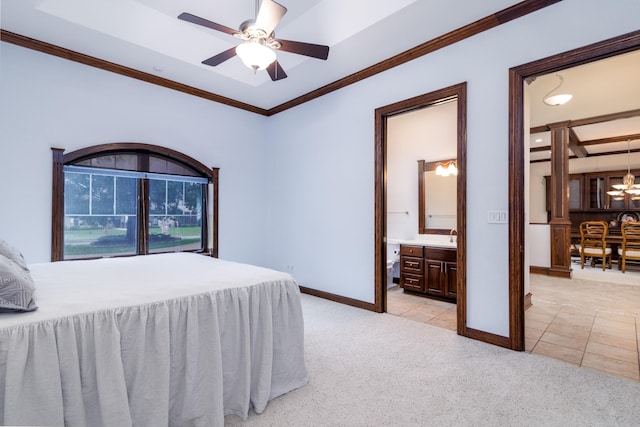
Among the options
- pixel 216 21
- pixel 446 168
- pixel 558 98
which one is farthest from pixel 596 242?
pixel 216 21

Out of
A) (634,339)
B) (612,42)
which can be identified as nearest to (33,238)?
(612,42)

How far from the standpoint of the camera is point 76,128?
335cm

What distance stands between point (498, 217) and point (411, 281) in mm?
1964

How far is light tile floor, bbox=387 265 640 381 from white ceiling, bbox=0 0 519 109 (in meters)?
2.95

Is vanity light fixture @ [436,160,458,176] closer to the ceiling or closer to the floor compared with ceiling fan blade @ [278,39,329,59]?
closer to the floor

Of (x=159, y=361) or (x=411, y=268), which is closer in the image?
(x=159, y=361)

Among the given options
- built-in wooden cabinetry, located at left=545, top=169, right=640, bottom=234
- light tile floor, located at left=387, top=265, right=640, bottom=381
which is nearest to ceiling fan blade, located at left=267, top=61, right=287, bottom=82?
Result: light tile floor, located at left=387, top=265, right=640, bottom=381

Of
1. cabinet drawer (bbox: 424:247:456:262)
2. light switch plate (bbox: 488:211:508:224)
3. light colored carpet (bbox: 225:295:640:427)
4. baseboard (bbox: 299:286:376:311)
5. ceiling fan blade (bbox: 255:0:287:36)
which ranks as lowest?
light colored carpet (bbox: 225:295:640:427)

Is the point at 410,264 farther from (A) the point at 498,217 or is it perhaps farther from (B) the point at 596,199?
(B) the point at 596,199

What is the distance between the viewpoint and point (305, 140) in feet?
14.9

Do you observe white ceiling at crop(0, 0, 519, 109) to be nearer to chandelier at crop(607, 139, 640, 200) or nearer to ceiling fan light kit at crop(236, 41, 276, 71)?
ceiling fan light kit at crop(236, 41, 276, 71)

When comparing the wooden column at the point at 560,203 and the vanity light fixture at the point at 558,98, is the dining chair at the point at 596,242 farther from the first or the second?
the vanity light fixture at the point at 558,98

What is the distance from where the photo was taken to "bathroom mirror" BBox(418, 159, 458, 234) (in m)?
4.80

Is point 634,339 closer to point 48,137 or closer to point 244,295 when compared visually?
point 244,295
